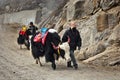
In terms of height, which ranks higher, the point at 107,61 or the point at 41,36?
the point at 41,36

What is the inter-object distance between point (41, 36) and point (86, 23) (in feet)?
18.6

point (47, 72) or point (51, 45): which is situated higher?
point (51, 45)

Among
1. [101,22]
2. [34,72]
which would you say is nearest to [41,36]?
[34,72]

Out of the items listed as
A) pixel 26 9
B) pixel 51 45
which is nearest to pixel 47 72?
pixel 51 45

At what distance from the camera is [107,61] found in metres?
15.9

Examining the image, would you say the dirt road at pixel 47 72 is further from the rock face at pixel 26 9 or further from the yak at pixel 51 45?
the rock face at pixel 26 9

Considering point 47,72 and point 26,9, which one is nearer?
point 47,72

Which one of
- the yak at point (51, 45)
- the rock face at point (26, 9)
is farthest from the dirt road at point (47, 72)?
the rock face at point (26, 9)

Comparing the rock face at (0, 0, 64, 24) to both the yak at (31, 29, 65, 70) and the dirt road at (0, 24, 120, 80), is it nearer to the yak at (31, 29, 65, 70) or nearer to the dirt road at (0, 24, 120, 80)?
the dirt road at (0, 24, 120, 80)

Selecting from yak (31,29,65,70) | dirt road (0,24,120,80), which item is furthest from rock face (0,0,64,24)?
yak (31,29,65,70)

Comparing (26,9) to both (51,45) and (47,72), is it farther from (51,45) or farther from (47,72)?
(47,72)

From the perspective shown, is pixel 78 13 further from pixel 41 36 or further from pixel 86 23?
pixel 41 36

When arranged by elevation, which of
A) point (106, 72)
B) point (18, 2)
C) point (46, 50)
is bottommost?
point (106, 72)

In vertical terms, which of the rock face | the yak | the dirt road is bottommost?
the dirt road
